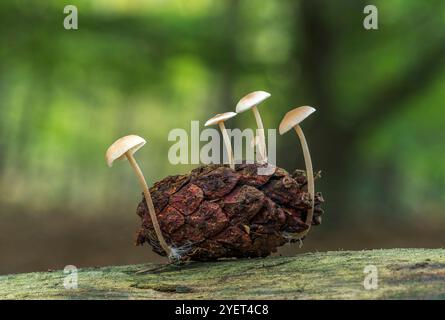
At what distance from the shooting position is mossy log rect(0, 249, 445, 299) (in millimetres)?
1532

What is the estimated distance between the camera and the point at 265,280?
5.66ft

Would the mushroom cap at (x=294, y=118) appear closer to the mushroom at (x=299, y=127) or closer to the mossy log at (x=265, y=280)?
the mushroom at (x=299, y=127)

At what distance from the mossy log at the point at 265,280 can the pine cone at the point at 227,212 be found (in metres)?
0.06

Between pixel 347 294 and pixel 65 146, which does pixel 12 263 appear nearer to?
pixel 347 294

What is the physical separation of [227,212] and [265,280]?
1.06 ft

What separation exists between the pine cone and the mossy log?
0.06 meters

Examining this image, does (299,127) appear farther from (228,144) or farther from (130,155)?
(130,155)

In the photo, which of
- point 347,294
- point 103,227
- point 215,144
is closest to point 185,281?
point 347,294

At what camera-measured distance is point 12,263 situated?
6715 mm

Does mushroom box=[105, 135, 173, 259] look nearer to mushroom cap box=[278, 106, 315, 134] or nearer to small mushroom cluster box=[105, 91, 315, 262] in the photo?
small mushroom cluster box=[105, 91, 315, 262]

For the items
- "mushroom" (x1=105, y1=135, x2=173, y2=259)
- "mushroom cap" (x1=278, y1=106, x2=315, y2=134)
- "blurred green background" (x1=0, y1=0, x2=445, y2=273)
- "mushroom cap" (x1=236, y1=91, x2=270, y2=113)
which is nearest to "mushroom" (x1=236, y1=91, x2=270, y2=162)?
"mushroom cap" (x1=236, y1=91, x2=270, y2=113)

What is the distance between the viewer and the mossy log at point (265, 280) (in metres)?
1.53

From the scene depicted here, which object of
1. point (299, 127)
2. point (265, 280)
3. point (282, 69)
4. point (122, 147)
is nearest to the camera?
point (265, 280)

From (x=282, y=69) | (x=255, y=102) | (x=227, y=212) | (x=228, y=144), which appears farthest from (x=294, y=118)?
(x=282, y=69)
